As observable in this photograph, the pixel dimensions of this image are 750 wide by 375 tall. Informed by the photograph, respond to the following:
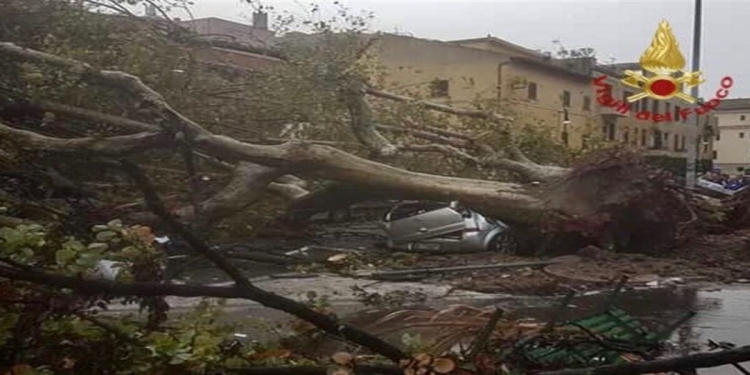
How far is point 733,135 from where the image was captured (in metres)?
66.4

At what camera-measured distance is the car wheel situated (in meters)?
11.4

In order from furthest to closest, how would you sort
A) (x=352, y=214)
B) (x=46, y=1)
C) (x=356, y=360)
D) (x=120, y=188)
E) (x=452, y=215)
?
(x=352, y=214), (x=452, y=215), (x=46, y=1), (x=120, y=188), (x=356, y=360)

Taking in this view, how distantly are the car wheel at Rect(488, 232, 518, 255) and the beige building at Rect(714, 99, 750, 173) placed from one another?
53795mm

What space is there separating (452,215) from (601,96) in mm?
7272

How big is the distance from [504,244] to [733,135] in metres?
60.7

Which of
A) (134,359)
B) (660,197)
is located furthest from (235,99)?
(134,359)

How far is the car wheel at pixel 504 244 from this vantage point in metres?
11.4

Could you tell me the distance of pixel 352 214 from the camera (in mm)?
14445

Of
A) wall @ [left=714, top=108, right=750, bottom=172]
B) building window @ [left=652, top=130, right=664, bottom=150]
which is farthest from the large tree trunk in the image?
wall @ [left=714, top=108, right=750, bottom=172]

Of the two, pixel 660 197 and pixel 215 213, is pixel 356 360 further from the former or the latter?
pixel 660 197

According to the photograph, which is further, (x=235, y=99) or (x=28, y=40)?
(x=235, y=99)

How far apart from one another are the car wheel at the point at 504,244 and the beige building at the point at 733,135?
176 feet

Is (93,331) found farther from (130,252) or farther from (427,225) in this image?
(427,225)

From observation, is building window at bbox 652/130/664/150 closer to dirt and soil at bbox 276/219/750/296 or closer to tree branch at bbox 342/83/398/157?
dirt and soil at bbox 276/219/750/296
